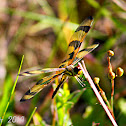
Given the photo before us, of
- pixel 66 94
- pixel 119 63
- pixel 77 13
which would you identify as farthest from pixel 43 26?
pixel 66 94

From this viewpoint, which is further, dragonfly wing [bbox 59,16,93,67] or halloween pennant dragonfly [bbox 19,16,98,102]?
dragonfly wing [bbox 59,16,93,67]

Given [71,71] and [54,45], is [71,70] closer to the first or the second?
[71,71]

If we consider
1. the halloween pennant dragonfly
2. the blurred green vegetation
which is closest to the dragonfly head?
the halloween pennant dragonfly

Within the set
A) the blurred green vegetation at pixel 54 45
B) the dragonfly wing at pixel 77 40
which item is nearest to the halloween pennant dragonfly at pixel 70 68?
the dragonfly wing at pixel 77 40

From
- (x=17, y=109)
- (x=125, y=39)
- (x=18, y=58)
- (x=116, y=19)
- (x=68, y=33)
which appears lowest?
(x=17, y=109)

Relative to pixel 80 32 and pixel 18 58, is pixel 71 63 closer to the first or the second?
pixel 80 32

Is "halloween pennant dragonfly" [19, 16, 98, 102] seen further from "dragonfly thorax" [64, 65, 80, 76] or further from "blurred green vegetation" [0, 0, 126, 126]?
"blurred green vegetation" [0, 0, 126, 126]

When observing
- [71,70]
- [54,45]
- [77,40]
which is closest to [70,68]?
[71,70]
